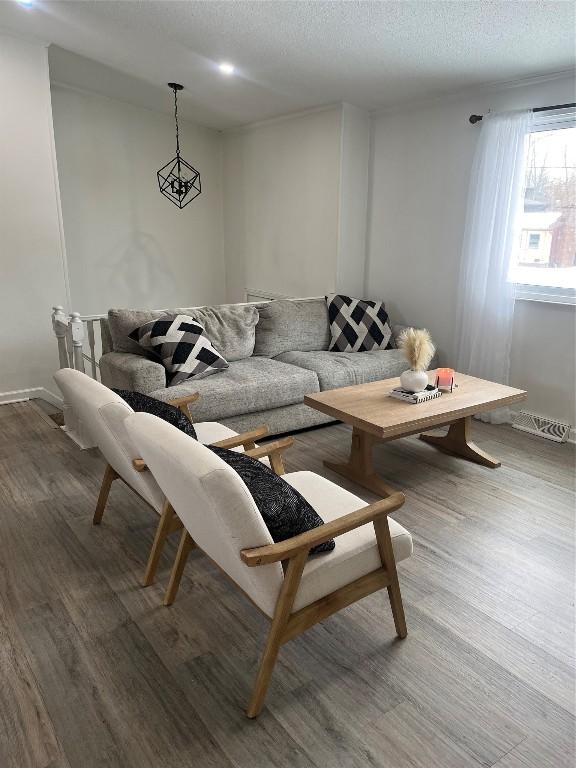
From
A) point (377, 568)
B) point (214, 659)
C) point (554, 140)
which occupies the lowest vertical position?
point (214, 659)

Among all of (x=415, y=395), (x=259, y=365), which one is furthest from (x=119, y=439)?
(x=259, y=365)

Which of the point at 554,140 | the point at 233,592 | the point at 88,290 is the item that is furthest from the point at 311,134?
the point at 233,592

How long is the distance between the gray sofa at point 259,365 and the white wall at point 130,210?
76.5 inches

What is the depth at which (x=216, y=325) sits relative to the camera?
3934 millimetres

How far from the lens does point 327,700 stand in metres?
1.59

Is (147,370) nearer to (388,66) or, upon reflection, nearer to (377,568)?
(377,568)

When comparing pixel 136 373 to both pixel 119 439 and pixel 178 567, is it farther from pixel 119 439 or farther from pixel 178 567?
pixel 178 567

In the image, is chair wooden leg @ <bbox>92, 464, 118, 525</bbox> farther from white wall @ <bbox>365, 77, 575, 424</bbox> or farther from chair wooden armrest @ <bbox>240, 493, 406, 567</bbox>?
white wall @ <bbox>365, 77, 575, 424</bbox>

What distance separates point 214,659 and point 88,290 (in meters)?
4.41

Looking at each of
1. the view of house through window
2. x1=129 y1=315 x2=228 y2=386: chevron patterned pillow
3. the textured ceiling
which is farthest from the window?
x1=129 y1=315 x2=228 y2=386: chevron patterned pillow

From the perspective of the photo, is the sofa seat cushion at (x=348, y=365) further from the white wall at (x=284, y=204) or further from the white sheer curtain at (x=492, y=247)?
the white wall at (x=284, y=204)

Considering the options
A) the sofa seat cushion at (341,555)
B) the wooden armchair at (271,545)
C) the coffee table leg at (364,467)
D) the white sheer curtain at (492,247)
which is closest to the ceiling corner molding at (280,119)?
the white sheer curtain at (492,247)

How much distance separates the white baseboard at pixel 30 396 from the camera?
431 cm

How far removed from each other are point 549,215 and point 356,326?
1.59 meters
